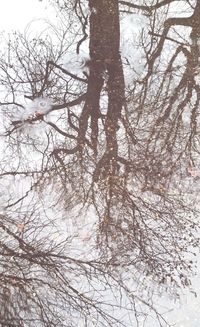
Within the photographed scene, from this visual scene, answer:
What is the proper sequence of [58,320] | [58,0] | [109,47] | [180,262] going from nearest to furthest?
[58,320] → [180,262] → [109,47] → [58,0]

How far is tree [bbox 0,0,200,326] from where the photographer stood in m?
3.79

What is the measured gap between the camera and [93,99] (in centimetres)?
470

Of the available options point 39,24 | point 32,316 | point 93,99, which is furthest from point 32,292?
point 39,24

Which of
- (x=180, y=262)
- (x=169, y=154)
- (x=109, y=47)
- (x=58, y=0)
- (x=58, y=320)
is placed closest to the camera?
(x=58, y=320)

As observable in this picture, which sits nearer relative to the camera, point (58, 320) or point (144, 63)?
point (58, 320)

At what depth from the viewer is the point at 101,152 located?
14.2 feet

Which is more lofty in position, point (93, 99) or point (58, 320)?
point (93, 99)

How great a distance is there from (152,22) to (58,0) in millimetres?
1234

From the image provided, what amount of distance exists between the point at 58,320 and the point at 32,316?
0.71 ft

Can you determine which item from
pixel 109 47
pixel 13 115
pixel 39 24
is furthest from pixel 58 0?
pixel 13 115

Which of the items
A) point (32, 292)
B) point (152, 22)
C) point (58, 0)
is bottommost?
point (32, 292)

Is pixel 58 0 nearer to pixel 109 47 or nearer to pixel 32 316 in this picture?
pixel 109 47

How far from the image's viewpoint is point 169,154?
14.5ft

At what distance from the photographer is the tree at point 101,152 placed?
379 centimetres
